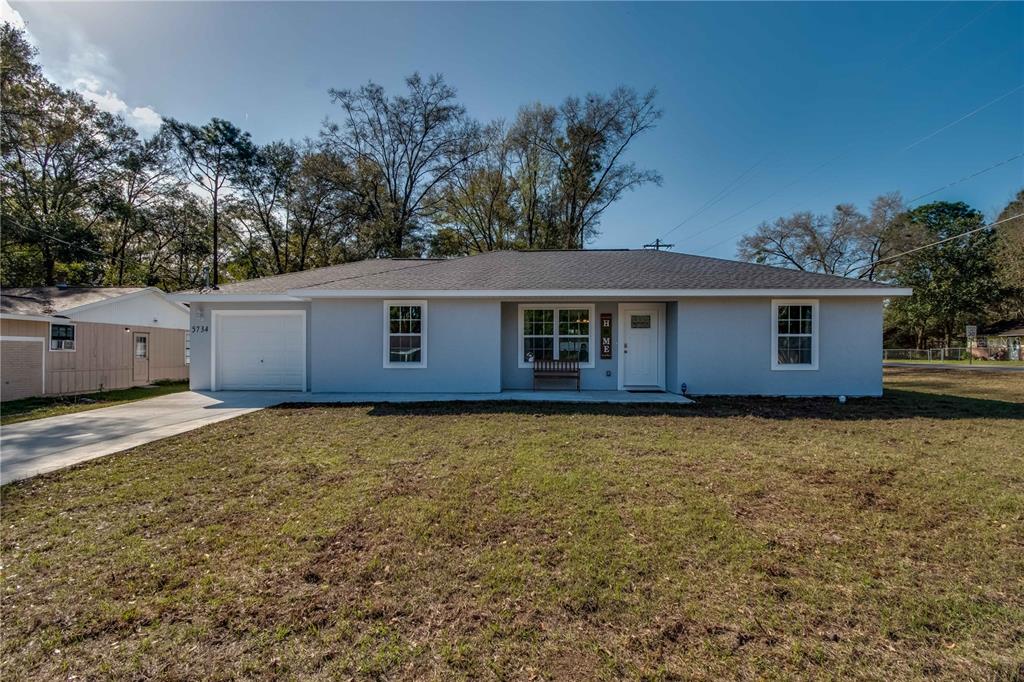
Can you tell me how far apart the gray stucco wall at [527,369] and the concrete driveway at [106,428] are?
5.20 metres

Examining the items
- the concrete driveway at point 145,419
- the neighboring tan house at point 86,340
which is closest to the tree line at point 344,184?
the neighboring tan house at point 86,340

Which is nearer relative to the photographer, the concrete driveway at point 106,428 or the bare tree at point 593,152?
the concrete driveway at point 106,428

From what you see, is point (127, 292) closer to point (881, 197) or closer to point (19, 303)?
point (19, 303)

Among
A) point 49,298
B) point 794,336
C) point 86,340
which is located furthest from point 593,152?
point 49,298

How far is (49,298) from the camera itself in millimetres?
13125

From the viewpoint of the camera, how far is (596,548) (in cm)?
307

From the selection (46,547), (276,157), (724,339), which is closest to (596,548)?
(46,547)

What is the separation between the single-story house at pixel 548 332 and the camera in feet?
32.4

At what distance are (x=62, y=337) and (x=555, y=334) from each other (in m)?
13.7

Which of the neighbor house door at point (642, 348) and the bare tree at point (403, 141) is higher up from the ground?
the bare tree at point (403, 141)

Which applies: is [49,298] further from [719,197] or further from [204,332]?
[719,197]

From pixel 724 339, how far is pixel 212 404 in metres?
11.6

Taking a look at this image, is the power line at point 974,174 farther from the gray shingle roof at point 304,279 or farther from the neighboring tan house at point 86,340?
the neighboring tan house at point 86,340

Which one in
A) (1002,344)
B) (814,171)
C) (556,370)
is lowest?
(556,370)
